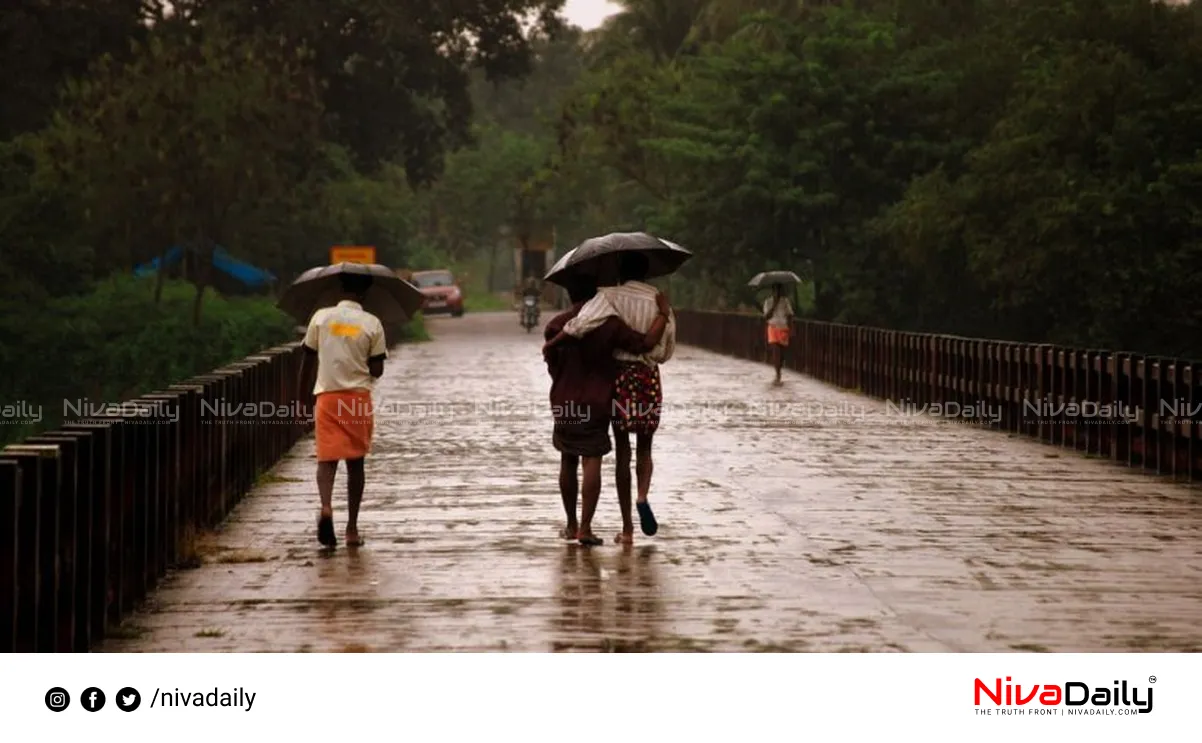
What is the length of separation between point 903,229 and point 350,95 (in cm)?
1927

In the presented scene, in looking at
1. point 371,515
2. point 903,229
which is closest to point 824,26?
point 903,229

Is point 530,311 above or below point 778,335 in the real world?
above

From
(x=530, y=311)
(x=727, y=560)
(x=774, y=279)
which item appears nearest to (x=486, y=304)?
(x=530, y=311)

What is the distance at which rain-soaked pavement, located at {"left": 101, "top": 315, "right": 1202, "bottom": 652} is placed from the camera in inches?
374

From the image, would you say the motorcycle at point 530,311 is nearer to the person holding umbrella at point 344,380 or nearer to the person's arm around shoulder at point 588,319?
the person holding umbrella at point 344,380

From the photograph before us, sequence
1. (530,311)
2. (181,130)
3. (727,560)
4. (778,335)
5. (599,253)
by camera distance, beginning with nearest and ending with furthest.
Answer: (727,560), (599,253), (778,335), (181,130), (530,311)

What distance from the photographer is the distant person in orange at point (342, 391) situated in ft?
41.1

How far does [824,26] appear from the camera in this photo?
53.3 meters

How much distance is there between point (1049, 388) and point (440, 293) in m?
60.0

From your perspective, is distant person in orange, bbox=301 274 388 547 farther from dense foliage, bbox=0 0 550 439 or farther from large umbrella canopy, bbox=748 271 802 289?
dense foliage, bbox=0 0 550 439
